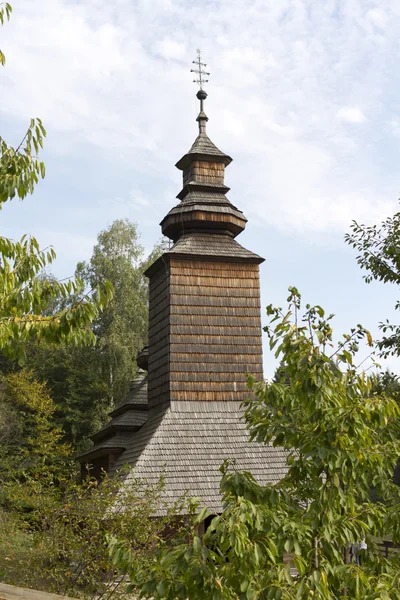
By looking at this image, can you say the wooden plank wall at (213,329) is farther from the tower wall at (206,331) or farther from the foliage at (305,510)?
the foliage at (305,510)

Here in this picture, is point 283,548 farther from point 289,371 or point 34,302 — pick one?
point 34,302

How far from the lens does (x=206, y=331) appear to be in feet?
56.3

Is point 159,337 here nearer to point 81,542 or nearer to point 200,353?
point 200,353

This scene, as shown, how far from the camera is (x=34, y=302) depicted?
5.96 metres

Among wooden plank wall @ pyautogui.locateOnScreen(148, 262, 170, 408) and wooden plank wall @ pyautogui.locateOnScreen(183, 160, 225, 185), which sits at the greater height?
wooden plank wall @ pyautogui.locateOnScreen(183, 160, 225, 185)

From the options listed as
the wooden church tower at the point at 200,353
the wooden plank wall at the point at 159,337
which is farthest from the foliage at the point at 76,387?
the wooden plank wall at the point at 159,337

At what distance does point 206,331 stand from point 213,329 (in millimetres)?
197

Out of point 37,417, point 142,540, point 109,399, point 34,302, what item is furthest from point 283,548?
point 109,399

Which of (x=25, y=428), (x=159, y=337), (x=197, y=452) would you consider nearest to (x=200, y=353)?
(x=159, y=337)

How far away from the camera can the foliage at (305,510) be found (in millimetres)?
3471

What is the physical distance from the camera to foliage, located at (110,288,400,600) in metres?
3.47

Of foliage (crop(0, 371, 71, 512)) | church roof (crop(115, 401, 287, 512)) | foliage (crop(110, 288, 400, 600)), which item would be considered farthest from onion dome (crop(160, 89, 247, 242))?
foliage (crop(110, 288, 400, 600))

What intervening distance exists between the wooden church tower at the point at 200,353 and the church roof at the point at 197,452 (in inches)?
1.0

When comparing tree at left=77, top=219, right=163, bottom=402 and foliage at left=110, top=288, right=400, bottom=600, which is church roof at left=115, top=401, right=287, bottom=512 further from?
tree at left=77, top=219, right=163, bottom=402
